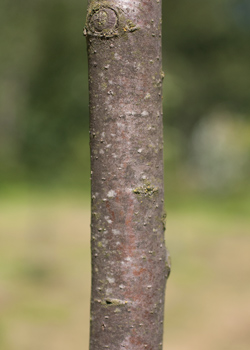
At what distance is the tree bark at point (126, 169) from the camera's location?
4.91 feet

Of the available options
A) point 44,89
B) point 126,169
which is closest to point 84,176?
point 44,89

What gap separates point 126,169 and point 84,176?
46.6ft

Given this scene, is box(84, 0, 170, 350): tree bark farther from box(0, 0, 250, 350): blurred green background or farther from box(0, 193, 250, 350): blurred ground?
box(0, 193, 250, 350): blurred ground

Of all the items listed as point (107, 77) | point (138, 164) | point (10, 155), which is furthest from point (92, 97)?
point (10, 155)

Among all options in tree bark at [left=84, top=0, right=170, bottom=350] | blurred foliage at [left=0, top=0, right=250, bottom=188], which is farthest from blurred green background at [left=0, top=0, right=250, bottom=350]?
tree bark at [left=84, top=0, right=170, bottom=350]

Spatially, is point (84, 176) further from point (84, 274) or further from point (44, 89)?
point (44, 89)

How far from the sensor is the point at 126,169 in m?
1.52

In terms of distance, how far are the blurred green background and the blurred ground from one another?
0.03 metres

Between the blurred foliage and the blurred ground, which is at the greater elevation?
the blurred foliage

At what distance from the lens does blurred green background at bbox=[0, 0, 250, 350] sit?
6.81 metres

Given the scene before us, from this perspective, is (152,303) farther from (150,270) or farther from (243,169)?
(243,169)

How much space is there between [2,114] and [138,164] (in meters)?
12.4

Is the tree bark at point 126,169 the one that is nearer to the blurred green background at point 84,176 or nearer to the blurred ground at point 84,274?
the blurred green background at point 84,176

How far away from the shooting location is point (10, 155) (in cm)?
959
